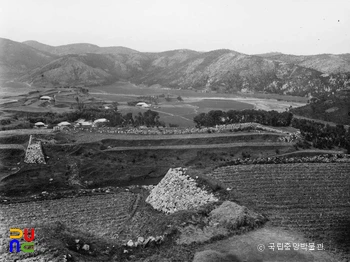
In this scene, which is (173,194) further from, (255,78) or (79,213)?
(255,78)

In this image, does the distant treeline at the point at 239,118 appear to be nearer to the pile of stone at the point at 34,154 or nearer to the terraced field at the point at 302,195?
the pile of stone at the point at 34,154

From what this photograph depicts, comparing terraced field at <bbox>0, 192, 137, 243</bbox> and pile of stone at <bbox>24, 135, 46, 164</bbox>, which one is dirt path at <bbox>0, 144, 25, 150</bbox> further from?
terraced field at <bbox>0, 192, 137, 243</bbox>

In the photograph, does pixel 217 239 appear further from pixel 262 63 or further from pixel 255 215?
pixel 262 63

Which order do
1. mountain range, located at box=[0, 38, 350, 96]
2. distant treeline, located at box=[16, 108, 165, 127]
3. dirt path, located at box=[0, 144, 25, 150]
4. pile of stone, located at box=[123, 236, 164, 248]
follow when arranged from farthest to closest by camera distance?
mountain range, located at box=[0, 38, 350, 96], distant treeline, located at box=[16, 108, 165, 127], dirt path, located at box=[0, 144, 25, 150], pile of stone, located at box=[123, 236, 164, 248]

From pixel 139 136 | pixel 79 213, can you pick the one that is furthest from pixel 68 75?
pixel 79 213

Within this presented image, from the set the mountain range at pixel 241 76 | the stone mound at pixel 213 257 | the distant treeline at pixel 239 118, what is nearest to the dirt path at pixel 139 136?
the distant treeline at pixel 239 118

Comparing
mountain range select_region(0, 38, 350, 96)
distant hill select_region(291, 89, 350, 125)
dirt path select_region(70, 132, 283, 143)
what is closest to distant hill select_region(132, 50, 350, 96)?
mountain range select_region(0, 38, 350, 96)
